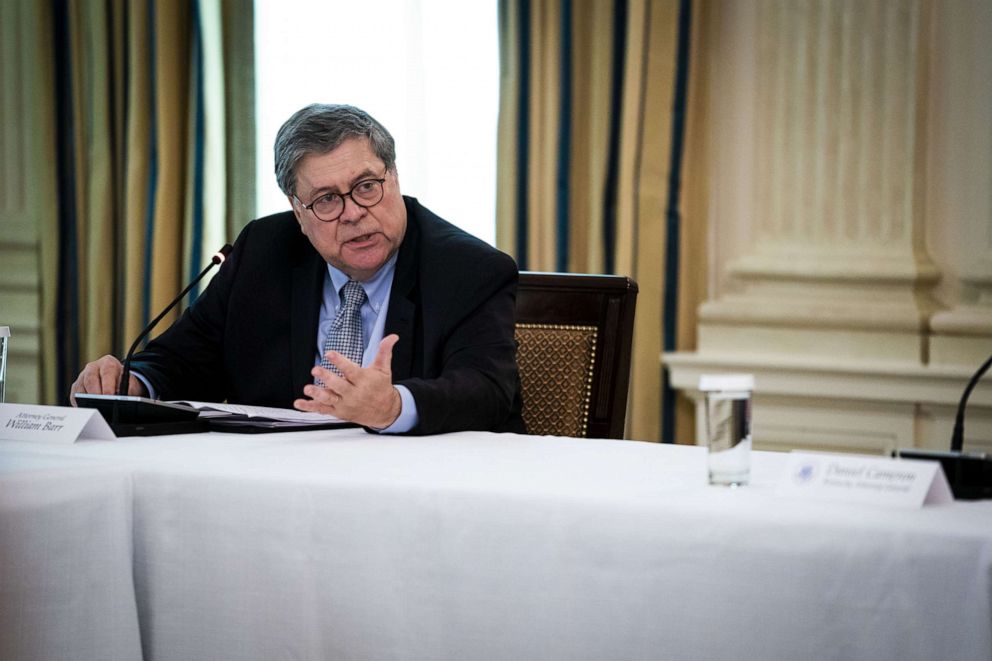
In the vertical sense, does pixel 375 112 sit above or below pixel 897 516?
above

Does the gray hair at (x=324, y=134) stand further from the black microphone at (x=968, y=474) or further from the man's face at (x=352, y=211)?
the black microphone at (x=968, y=474)

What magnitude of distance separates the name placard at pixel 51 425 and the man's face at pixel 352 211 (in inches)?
28.9

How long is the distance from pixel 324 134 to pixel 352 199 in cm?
15

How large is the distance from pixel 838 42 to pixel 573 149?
2.89ft

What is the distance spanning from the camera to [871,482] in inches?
43.4

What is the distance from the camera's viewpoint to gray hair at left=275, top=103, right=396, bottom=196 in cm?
217

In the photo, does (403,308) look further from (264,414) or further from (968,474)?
(968,474)

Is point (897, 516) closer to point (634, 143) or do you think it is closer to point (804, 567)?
point (804, 567)

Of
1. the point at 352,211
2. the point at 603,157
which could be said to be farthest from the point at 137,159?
the point at 352,211

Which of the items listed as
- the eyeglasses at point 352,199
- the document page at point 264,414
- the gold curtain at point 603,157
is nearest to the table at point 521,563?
the document page at point 264,414

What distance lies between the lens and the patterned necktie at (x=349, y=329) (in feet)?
7.25

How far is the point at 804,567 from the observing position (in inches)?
41.4

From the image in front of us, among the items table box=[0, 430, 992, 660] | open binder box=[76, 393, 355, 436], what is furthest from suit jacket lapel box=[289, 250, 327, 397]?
table box=[0, 430, 992, 660]

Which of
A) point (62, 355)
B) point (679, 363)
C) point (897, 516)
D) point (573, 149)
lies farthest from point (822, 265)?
point (62, 355)
